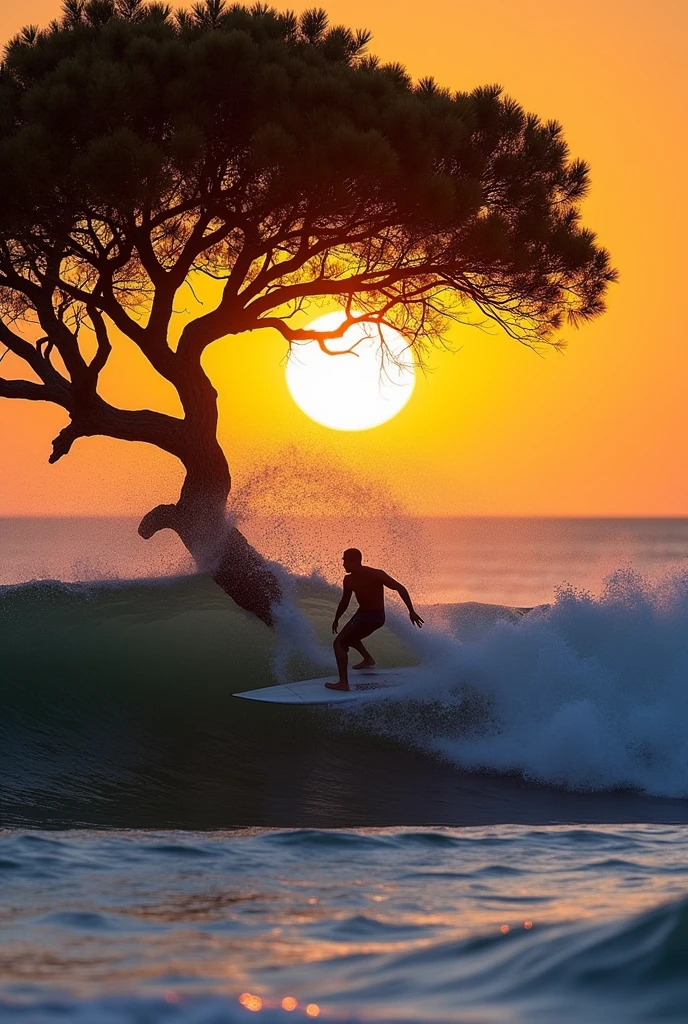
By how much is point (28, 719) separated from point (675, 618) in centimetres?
640

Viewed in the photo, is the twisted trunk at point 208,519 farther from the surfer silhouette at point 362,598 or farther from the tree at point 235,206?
the surfer silhouette at point 362,598

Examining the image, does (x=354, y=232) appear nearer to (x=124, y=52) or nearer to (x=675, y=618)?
(x=124, y=52)

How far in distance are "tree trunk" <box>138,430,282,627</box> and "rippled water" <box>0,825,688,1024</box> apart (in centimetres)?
806

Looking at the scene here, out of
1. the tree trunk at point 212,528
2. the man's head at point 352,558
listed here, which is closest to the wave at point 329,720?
the tree trunk at point 212,528

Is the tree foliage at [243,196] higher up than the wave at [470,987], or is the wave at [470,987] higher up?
the tree foliage at [243,196]

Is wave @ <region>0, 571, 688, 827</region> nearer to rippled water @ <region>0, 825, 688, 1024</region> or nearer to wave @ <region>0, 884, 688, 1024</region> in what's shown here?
rippled water @ <region>0, 825, 688, 1024</region>

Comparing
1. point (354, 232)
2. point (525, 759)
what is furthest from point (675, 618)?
point (354, 232)

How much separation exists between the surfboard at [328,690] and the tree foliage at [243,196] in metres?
4.52

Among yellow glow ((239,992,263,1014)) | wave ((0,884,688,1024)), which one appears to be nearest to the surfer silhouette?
wave ((0,884,688,1024))

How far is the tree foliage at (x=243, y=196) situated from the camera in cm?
1448

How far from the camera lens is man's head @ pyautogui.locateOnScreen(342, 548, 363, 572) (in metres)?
12.3

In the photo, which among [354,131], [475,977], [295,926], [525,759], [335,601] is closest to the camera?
[475,977]

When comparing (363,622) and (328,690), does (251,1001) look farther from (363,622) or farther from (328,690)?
(363,622)

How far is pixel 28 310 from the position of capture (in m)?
17.4
